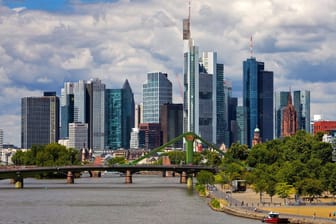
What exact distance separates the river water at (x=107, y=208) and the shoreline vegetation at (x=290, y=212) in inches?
52.1

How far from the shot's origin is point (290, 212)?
88500 mm

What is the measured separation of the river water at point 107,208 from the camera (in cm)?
8662

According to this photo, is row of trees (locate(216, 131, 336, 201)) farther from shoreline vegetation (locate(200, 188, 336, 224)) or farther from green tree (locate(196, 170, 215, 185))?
shoreline vegetation (locate(200, 188, 336, 224))

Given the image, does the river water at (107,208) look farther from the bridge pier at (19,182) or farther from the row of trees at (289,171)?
the bridge pier at (19,182)

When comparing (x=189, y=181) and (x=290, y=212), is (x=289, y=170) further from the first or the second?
(x=189, y=181)

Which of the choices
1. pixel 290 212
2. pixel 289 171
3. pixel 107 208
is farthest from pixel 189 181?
pixel 290 212

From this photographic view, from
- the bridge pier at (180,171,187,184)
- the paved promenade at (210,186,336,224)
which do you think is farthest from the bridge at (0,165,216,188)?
the paved promenade at (210,186,336,224)

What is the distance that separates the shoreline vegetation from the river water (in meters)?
1.32

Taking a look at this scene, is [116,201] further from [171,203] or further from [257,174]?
[257,174]

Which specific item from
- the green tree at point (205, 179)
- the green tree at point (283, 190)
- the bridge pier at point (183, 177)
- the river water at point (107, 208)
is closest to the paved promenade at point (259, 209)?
the green tree at point (283, 190)

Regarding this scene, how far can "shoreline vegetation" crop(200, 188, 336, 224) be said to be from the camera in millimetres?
77938

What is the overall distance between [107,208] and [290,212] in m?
21.7

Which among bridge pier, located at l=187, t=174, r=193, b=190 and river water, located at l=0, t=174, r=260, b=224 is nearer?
river water, located at l=0, t=174, r=260, b=224

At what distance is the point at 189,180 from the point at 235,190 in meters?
39.8
